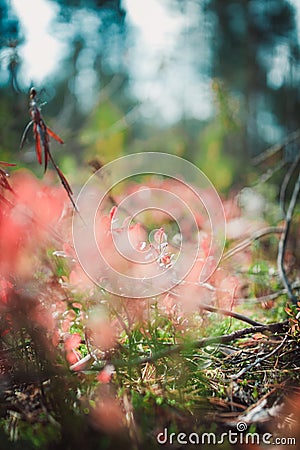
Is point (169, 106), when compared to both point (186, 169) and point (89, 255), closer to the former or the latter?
point (186, 169)

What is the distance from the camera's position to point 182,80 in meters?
8.51

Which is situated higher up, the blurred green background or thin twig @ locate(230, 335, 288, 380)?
the blurred green background

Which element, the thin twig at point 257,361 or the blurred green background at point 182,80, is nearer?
the thin twig at point 257,361

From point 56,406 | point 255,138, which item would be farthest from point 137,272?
point 255,138

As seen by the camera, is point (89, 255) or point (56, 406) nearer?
point (56, 406)

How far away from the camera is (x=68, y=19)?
4973 mm

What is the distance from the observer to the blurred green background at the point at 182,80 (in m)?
5.13

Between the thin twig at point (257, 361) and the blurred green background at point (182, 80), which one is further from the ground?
the blurred green background at point (182, 80)

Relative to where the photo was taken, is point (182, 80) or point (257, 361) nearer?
point (257, 361)

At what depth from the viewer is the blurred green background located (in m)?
5.13

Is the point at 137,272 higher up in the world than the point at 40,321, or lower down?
higher up

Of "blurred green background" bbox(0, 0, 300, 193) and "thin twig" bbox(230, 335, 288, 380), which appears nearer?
"thin twig" bbox(230, 335, 288, 380)

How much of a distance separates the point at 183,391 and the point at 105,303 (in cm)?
27

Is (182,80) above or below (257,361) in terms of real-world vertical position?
above
